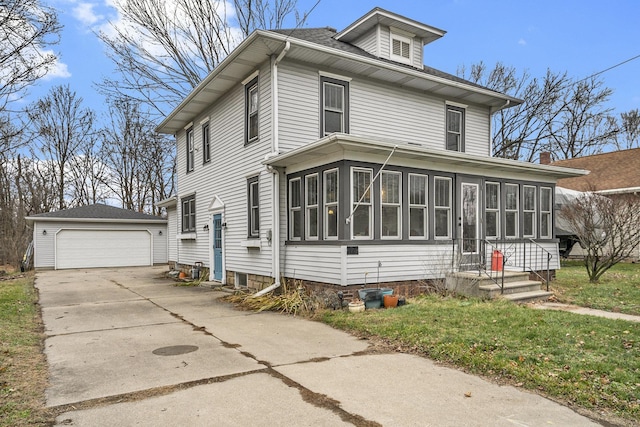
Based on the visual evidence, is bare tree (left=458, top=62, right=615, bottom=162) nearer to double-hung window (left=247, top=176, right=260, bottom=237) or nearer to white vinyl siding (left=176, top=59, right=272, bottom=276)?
white vinyl siding (left=176, top=59, right=272, bottom=276)

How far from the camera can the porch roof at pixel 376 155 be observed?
824cm

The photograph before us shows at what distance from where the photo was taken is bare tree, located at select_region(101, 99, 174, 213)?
3050 cm

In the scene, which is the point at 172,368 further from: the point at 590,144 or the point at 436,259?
the point at 590,144

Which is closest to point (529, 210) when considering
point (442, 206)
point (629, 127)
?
point (442, 206)

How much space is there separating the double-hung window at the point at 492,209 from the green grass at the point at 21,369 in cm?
961

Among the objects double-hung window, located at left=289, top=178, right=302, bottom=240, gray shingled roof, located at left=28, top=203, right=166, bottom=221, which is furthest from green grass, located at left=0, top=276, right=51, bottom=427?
gray shingled roof, located at left=28, top=203, right=166, bottom=221

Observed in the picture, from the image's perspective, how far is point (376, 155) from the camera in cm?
891

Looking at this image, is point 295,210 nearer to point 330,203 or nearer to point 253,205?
point 330,203

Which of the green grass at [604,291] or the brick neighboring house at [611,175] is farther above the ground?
the brick neighboring house at [611,175]

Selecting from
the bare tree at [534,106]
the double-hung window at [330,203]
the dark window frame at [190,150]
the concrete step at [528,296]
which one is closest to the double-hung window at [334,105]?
the double-hung window at [330,203]

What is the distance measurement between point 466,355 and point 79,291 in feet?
38.1

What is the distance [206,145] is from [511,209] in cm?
960

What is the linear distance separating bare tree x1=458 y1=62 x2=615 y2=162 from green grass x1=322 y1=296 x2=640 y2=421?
21707mm

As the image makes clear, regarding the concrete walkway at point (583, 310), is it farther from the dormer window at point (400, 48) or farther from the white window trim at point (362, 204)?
the dormer window at point (400, 48)
